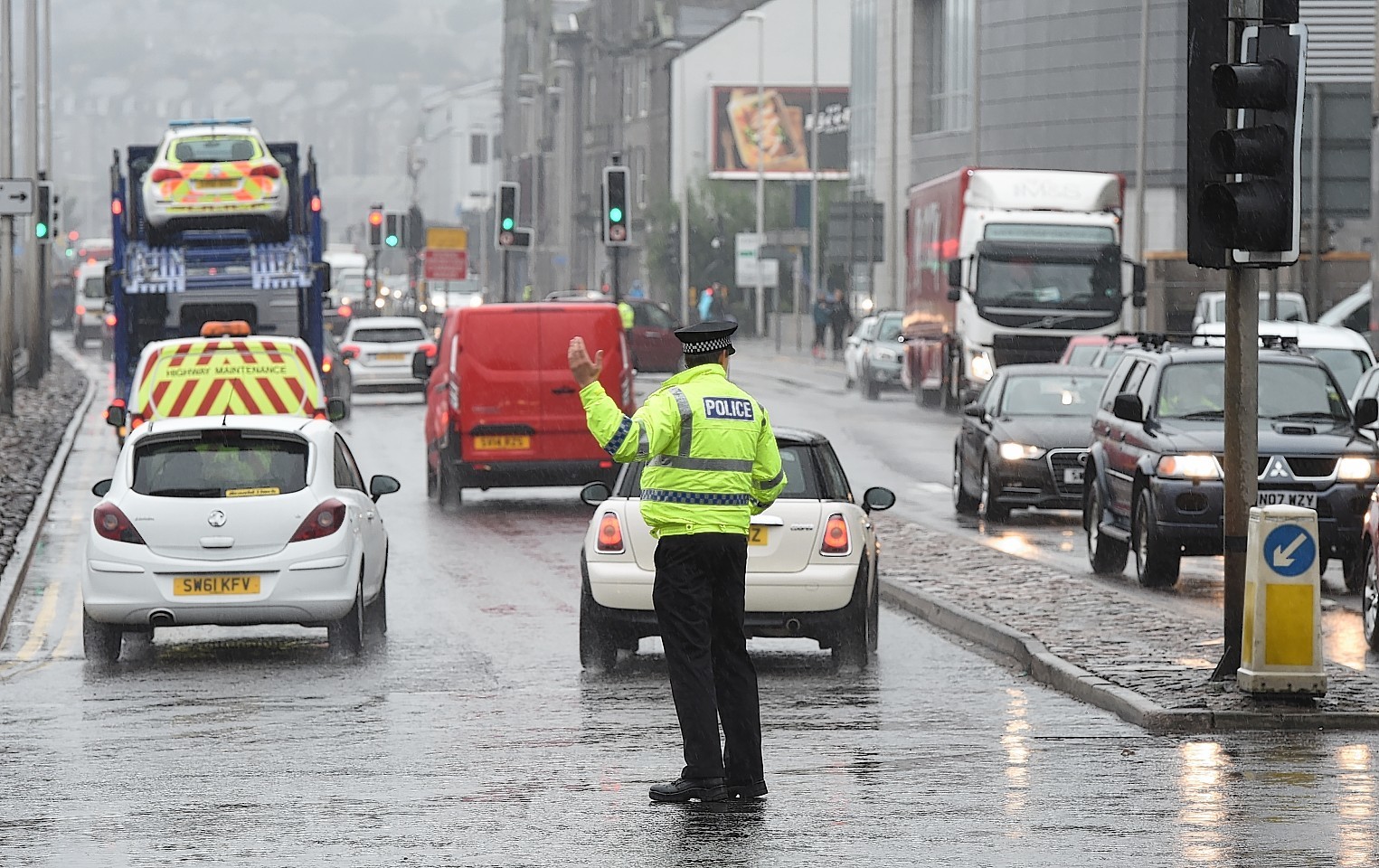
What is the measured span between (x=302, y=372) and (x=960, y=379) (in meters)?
18.3

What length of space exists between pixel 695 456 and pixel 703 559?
1.20ft

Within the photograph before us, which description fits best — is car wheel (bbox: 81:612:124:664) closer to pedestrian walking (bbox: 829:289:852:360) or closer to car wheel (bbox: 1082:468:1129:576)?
car wheel (bbox: 1082:468:1129:576)

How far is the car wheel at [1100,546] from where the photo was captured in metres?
18.6

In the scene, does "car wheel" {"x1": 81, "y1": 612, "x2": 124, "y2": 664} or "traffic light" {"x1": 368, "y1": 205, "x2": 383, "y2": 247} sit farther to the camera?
"traffic light" {"x1": 368, "y1": 205, "x2": 383, "y2": 247}

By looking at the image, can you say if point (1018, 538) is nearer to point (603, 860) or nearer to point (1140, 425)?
point (1140, 425)

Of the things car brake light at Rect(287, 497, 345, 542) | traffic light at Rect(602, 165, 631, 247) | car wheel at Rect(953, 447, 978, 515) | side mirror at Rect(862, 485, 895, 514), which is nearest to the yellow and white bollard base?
side mirror at Rect(862, 485, 895, 514)

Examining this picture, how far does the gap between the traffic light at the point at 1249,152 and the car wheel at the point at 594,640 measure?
11.6ft

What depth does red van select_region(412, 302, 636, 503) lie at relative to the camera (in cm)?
2417

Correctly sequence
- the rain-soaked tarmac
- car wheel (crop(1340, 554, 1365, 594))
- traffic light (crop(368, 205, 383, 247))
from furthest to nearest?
traffic light (crop(368, 205, 383, 247)) < car wheel (crop(1340, 554, 1365, 594)) < the rain-soaked tarmac

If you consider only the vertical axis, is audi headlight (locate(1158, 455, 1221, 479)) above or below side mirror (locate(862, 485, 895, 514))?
below

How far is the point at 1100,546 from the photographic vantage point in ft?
61.6

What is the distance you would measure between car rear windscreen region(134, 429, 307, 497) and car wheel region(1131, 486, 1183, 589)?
20.2ft

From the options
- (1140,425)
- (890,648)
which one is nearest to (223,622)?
(890,648)

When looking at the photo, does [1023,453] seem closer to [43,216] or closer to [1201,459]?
[1201,459]
